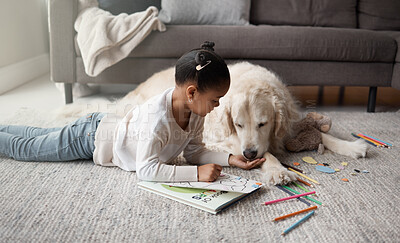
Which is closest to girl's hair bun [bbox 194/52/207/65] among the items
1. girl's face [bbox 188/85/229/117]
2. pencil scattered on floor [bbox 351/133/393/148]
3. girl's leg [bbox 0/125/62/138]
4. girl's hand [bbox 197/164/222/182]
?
girl's face [bbox 188/85/229/117]

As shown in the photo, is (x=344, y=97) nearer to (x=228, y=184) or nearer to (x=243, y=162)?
(x=243, y=162)

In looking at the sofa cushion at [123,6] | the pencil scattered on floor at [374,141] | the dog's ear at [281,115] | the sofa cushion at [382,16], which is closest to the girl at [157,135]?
the dog's ear at [281,115]

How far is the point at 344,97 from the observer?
340 centimetres

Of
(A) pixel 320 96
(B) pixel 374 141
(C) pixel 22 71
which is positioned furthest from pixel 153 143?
(C) pixel 22 71

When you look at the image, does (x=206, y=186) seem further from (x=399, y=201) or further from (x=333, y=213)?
(x=399, y=201)

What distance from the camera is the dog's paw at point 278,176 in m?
1.49

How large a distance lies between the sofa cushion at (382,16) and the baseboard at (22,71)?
3236mm

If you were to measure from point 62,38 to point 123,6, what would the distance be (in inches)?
21.1

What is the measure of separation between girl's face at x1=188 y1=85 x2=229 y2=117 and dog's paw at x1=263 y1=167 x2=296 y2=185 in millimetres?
403

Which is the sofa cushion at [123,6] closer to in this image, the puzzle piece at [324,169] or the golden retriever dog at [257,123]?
the golden retriever dog at [257,123]

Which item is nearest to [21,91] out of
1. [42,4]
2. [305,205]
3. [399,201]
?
[42,4]

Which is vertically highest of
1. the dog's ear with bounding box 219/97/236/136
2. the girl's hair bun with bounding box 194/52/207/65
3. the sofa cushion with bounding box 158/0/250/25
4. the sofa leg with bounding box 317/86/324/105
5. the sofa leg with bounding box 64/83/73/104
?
the sofa cushion with bounding box 158/0/250/25

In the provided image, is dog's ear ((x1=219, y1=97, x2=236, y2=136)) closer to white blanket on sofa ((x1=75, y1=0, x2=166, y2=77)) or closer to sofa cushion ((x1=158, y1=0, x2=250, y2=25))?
white blanket on sofa ((x1=75, y1=0, x2=166, y2=77))

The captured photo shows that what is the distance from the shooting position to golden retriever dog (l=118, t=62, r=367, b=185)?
1.70 metres
